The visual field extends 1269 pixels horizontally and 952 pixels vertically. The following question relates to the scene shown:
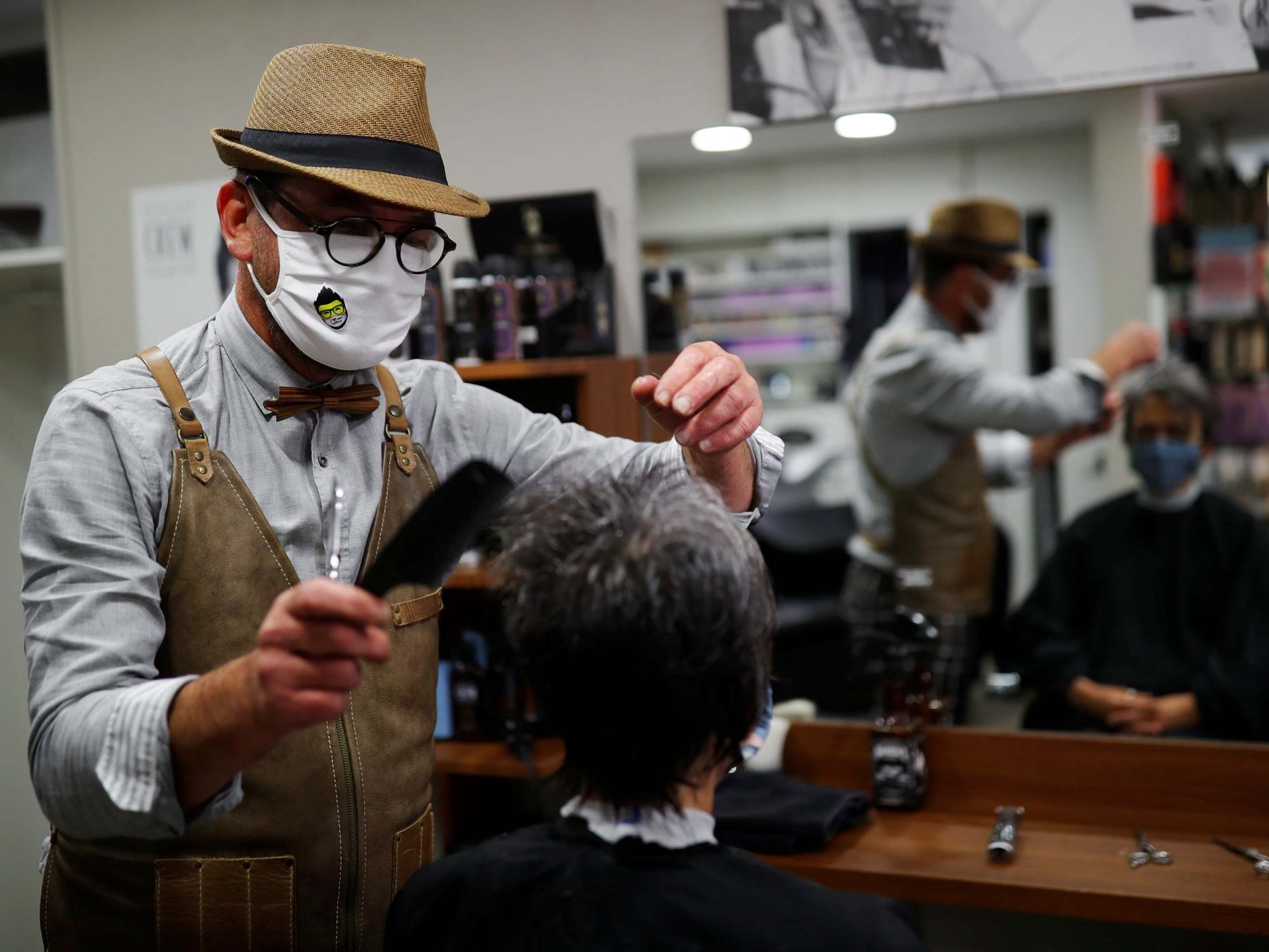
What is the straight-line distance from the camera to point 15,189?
3270 millimetres

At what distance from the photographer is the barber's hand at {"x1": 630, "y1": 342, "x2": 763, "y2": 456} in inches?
53.7

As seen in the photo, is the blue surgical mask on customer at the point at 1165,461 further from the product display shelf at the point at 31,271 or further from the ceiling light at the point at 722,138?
the product display shelf at the point at 31,271

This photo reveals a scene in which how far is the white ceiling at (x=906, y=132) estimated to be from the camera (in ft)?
7.70

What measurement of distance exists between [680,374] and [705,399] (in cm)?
4

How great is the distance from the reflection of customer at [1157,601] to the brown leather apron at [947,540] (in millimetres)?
139

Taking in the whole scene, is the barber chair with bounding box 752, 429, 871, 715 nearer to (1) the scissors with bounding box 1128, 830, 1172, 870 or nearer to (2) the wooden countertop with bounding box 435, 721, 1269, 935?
(2) the wooden countertop with bounding box 435, 721, 1269, 935

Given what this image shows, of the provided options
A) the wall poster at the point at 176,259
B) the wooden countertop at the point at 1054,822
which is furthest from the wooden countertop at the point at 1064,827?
the wall poster at the point at 176,259

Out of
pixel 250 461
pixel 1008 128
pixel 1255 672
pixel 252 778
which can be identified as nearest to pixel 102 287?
pixel 250 461

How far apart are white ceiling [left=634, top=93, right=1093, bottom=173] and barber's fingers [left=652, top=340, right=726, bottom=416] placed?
1.27 m

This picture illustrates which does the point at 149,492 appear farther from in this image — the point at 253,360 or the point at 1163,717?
the point at 1163,717

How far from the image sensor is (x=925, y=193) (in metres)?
2.88

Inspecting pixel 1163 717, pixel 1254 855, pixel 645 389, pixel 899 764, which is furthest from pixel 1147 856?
pixel 645 389

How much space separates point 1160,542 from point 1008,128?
1006 mm

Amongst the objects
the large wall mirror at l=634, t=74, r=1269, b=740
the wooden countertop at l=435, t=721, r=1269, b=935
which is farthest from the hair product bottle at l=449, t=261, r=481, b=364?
the wooden countertop at l=435, t=721, r=1269, b=935
